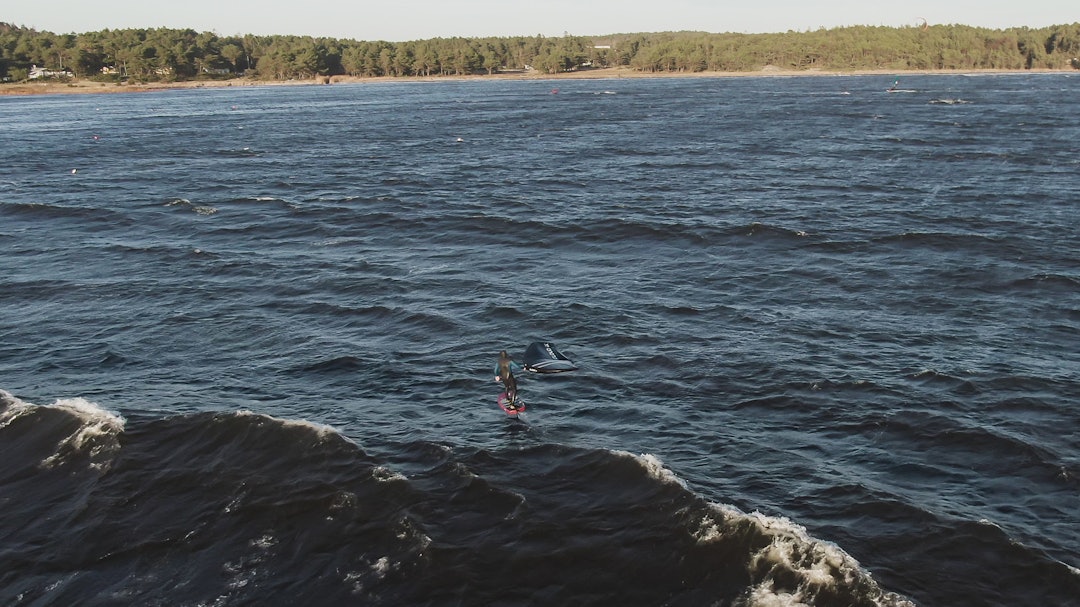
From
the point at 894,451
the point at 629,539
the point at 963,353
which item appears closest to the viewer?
the point at 629,539

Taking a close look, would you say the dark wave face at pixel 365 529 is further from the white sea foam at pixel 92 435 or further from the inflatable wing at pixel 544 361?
the inflatable wing at pixel 544 361

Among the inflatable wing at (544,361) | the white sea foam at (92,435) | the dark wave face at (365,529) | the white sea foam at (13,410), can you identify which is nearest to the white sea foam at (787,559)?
the dark wave face at (365,529)

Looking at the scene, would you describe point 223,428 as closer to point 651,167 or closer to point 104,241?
point 104,241

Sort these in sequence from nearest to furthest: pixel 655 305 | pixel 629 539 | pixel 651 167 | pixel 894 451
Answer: pixel 629 539 → pixel 894 451 → pixel 655 305 → pixel 651 167

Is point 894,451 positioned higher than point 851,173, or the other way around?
point 851,173

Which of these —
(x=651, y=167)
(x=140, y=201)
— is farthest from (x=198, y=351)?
(x=651, y=167)
